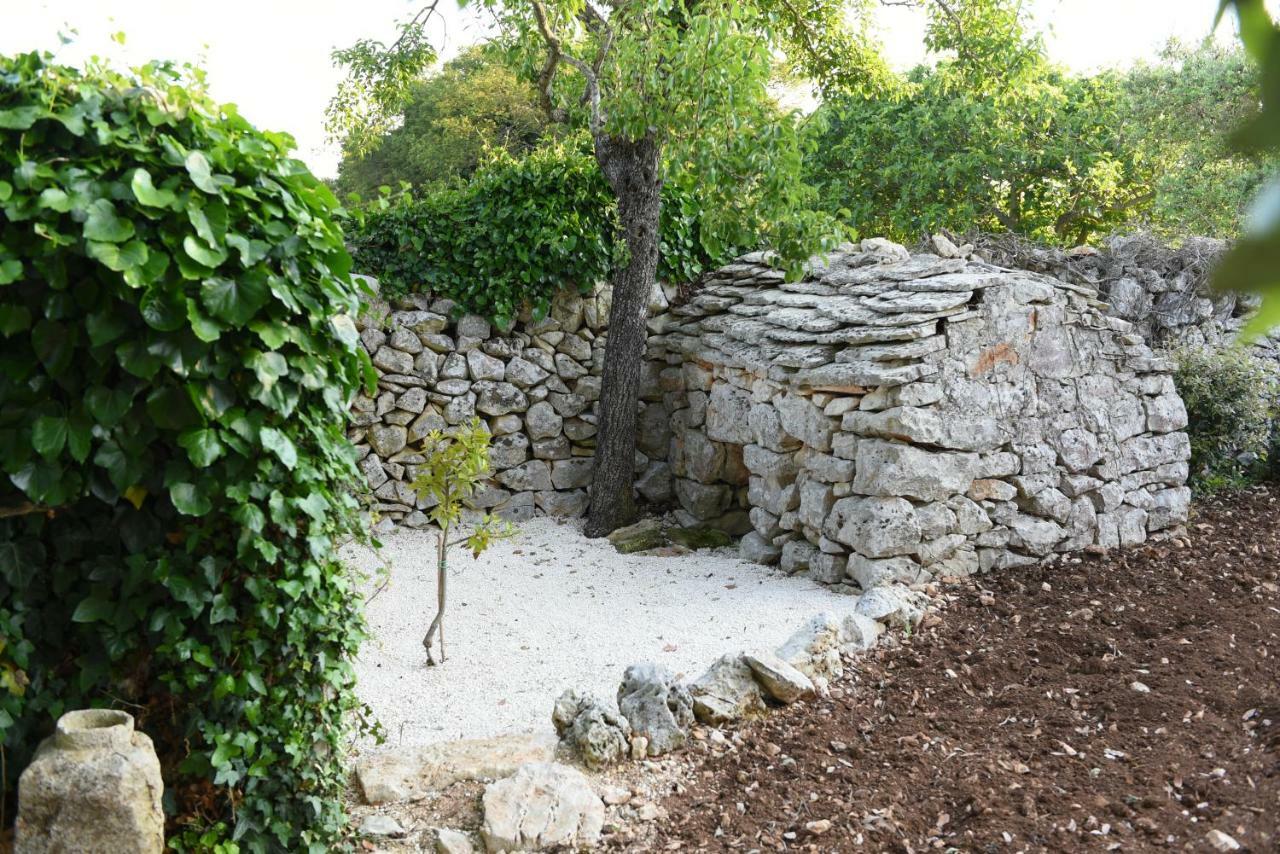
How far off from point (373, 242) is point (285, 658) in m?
4.61

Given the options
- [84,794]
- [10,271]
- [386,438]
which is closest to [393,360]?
[386,438]

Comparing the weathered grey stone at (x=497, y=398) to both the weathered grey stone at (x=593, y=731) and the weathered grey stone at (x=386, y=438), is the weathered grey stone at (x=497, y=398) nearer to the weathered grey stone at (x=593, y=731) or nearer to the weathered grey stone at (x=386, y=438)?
the weathered grey stone at (x=386, y=438)

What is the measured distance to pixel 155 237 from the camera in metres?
2.39

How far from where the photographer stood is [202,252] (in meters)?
2.36

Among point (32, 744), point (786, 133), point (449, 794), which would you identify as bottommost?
point (449, 794)

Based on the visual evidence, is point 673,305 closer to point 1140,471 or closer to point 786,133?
point 786,133

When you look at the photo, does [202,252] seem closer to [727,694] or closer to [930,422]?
[727,694]

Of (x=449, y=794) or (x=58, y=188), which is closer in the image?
(x=58, y=188)

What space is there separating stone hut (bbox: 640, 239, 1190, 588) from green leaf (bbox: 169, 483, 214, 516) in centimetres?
355

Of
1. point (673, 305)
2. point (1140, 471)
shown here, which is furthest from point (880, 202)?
point (1140, 471)

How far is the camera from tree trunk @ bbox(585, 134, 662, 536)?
21.8 feet

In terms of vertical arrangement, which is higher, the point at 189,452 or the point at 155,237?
the point at 155,237

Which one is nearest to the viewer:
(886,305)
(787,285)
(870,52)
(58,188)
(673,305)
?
(58,188)

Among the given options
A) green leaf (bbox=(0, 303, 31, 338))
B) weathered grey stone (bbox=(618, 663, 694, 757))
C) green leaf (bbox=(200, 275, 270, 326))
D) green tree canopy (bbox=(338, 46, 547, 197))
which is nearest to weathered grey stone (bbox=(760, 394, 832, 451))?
weathered grey stone (bbox=(618, 663, 694, 757))
